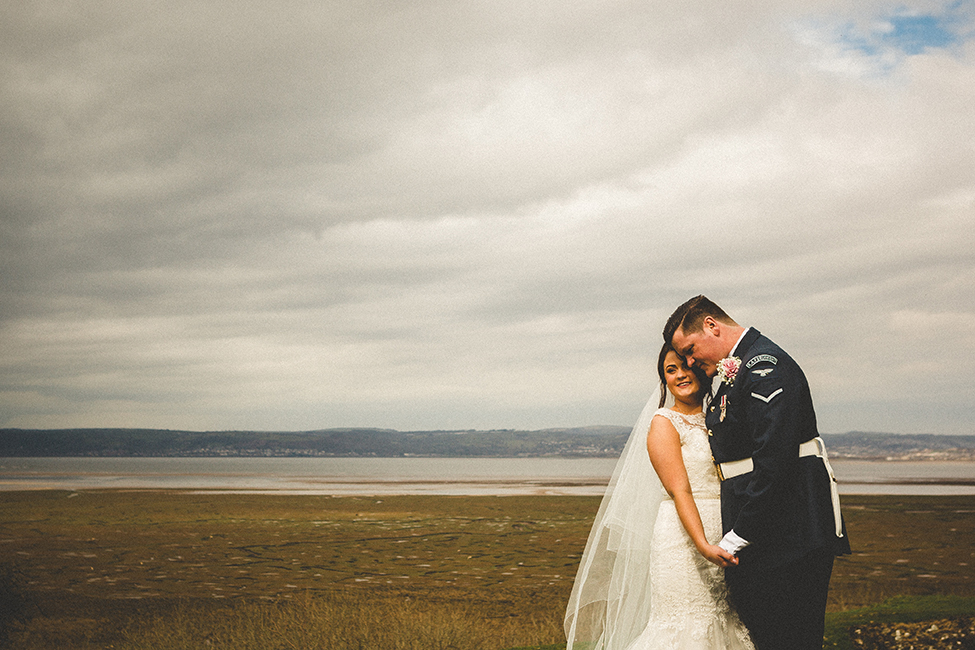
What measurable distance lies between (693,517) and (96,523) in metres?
29.4

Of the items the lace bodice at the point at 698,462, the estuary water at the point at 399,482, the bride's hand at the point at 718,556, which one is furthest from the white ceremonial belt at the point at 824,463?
the estuary water at the point at 399,482

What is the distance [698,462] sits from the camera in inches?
173

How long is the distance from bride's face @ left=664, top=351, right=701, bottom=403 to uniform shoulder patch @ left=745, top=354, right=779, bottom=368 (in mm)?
703

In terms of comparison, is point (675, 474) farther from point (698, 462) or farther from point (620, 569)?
point (620, 569)

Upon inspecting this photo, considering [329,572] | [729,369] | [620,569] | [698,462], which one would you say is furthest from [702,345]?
[329,572]

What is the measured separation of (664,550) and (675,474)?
0.48 meters

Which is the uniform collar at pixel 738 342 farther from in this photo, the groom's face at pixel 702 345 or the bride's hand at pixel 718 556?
the bride's hand at pixel 718 556

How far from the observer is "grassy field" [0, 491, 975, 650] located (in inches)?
446

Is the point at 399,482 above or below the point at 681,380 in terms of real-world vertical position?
below

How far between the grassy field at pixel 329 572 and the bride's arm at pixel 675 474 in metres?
5.74

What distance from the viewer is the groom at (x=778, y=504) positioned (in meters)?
3.73

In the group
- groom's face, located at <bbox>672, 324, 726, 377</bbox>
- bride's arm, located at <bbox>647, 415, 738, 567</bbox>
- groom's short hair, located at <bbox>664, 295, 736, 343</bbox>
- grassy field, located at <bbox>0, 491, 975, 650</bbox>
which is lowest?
grassy field, located at <bbox>0, 491, 975, 650</bbox>

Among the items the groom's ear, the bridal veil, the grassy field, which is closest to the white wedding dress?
Result: the bridal veil

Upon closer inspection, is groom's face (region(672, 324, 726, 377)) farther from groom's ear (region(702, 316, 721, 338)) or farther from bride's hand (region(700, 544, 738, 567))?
bride's hand (region(700, 544, 738, 567))
